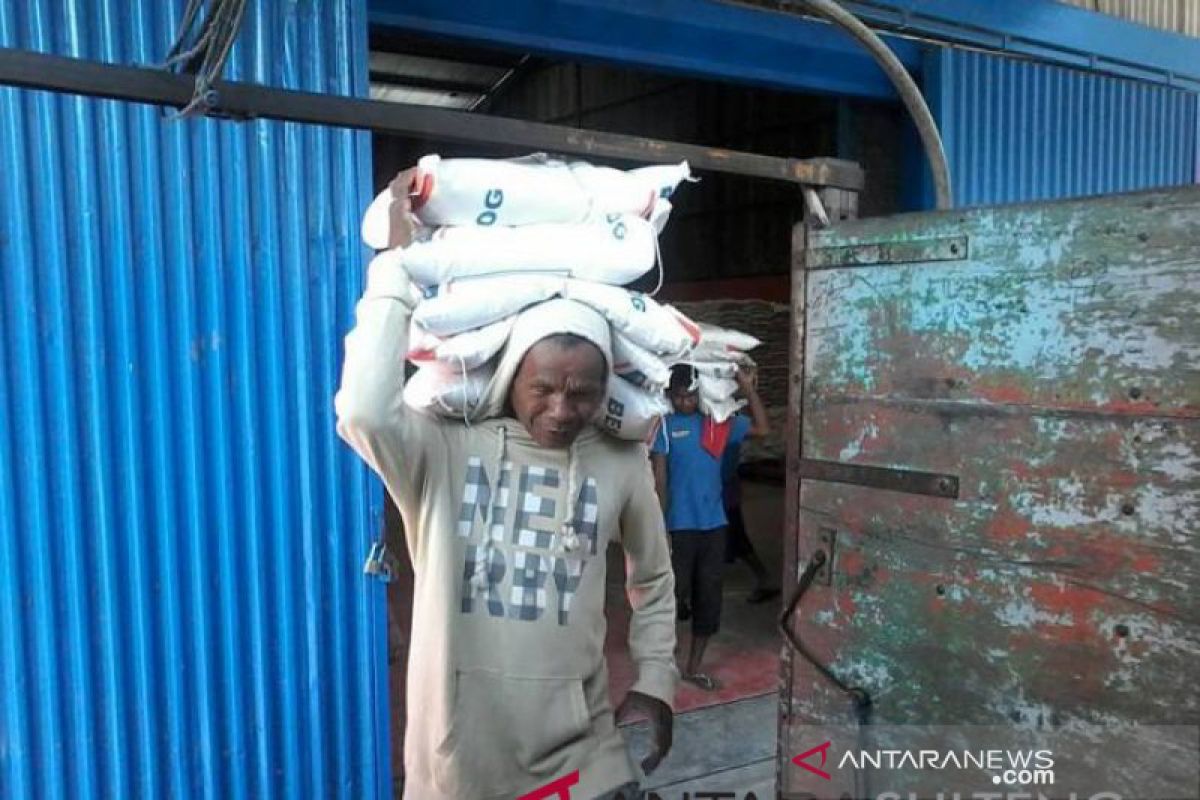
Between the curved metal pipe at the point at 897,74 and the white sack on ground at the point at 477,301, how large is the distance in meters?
0.98

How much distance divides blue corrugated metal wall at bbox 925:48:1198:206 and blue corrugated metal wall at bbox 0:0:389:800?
3284mm

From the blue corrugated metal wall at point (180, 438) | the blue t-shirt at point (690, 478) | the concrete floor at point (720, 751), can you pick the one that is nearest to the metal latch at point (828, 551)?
the blue corrugated metal wall at point (180, 438)

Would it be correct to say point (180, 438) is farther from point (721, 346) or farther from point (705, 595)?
point (721, 346)

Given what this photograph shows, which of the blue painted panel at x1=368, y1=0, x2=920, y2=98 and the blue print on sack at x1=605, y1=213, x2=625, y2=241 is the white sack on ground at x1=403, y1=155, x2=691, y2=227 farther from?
the blue painted panel at x1=368, y1=0, x2=920, y2=98

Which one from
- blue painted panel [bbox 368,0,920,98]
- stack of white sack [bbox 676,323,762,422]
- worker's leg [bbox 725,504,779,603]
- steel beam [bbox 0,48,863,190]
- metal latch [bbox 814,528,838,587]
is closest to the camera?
steel beam [bbox 0,48,863,190]

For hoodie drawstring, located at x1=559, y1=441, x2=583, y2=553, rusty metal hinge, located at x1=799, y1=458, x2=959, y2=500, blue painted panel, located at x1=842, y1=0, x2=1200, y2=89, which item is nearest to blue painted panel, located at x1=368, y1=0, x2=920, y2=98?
blue painted panel, located at x1=842, y1=0, x2=1200, y2=89

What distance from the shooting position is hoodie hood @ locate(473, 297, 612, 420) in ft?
6.05

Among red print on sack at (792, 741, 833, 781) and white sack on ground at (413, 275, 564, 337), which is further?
red print on sack at (792, 741, 833, 781)

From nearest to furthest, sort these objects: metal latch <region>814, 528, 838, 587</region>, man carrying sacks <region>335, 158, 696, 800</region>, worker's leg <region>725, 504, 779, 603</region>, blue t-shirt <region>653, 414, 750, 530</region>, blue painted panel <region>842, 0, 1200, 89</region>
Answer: man carrying sacks <region>335, 158, 696, 800</region> < metal latch <region>814, 528, 838, 587</region> < blue painted panel <region>842, 0, 1200, 89</region> < blue t-shirt <region>653, 414, 750, 530</region> < worker's leg <region>725, 504, 779, 603</region>

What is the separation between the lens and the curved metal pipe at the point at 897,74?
7.32ft

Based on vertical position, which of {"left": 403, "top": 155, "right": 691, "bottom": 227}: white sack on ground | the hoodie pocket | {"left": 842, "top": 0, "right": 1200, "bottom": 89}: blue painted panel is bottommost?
the hoodie pocket

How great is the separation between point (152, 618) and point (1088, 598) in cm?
286

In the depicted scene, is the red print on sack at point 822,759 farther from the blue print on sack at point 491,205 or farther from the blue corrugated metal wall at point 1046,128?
the blue corrugated metal wall at point 1046,128

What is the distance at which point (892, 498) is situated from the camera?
2078 millimetres
